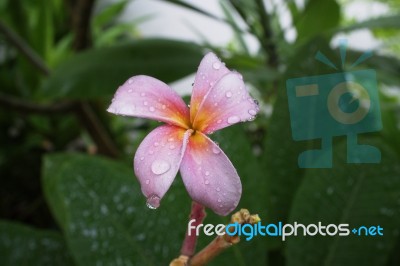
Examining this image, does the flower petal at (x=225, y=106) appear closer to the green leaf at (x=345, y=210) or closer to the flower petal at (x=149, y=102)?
the flower petal at (x=149, y=102)

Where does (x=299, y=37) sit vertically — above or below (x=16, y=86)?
above


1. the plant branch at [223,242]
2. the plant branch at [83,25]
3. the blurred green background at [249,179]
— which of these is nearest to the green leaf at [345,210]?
the blurred green background at [249,179]

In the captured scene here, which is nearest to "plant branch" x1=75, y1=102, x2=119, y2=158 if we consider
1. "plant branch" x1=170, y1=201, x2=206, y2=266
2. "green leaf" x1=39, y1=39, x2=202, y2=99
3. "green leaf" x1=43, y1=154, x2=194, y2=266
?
"green leaf" x1=39, y1=39, x2=202, y2=99

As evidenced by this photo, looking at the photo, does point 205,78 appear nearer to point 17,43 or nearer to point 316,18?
point 316,18

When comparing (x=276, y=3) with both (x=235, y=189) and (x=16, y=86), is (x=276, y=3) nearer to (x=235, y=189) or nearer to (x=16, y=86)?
(x=235, y=189)

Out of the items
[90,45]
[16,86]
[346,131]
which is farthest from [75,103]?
[346,131]

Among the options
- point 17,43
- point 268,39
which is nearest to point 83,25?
point 17,43

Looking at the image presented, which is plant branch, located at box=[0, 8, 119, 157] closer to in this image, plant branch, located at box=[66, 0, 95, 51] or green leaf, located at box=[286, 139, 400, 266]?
plant branch, located at box=[66, 0, 95, 51]
